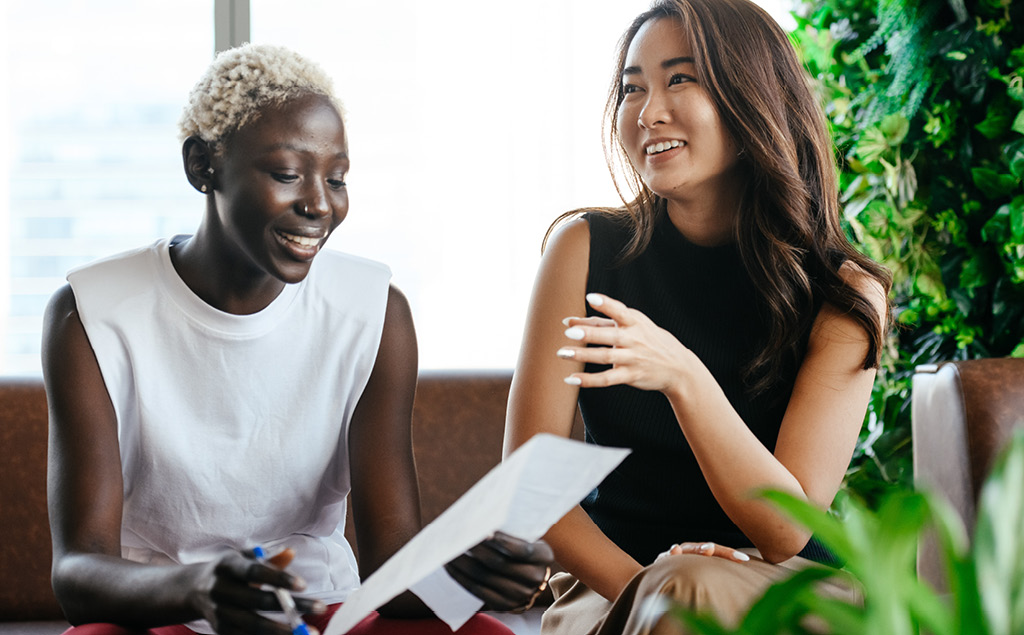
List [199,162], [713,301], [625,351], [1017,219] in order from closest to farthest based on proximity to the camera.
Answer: [625,351] < [199,162] < [713,301] < [1017,219]

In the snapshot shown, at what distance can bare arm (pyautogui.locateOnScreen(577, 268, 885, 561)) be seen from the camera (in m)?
1.09

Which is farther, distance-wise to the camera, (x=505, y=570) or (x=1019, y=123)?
(x=1019, y=123)

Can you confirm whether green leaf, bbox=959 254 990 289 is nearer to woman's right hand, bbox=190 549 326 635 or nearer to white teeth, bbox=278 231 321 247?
white teeth, bbox=278 231 321 247

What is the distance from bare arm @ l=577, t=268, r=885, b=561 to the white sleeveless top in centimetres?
39

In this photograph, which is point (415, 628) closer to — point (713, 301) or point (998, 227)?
point (713, 301)

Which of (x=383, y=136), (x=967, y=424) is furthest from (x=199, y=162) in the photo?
(x=383, y=136)

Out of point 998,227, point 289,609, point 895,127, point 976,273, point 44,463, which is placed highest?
point 895,127

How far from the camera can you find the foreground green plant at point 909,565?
0.42m

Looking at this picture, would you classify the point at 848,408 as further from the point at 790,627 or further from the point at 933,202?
the point at 933,202

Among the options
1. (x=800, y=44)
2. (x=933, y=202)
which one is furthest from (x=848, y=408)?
(x=800, y=44)

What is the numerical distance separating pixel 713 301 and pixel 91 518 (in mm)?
922

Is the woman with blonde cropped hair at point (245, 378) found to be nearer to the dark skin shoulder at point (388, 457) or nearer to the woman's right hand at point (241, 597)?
the dark skin shoulder at point (388, 457)

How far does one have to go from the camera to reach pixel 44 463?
6.01 feet

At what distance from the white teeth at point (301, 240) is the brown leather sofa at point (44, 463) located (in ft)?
2.72
